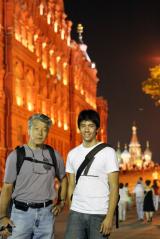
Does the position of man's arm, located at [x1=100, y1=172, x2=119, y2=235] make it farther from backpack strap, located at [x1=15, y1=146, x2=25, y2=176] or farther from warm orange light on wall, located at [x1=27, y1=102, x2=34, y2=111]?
warm orange light on wall, located at [x1=27, y1=102, x2=34, y2=111]

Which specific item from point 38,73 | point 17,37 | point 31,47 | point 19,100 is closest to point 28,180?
point 19,100

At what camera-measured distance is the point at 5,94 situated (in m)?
43.2

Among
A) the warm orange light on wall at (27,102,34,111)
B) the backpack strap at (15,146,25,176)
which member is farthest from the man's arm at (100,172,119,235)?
the warm orange light on wall at (27,102,34,111)

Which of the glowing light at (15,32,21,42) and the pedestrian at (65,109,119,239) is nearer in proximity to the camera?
the pedestrian at (65,109,119,239)

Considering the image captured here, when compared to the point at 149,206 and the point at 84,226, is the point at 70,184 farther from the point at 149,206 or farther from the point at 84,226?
the point at 149,206

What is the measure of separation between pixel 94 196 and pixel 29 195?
77 centimetres

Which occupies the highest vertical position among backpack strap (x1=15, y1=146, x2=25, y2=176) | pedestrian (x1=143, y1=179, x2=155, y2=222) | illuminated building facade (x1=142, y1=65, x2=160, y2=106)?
illuminated building facade (x1=142, y1=65, x2=160, y2=106)

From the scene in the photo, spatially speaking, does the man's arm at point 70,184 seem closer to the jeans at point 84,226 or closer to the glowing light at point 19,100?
the jeans at point 84,226

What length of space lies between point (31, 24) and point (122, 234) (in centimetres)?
3604

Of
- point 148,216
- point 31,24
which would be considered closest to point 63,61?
point 31,24

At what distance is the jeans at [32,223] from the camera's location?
21.2ft

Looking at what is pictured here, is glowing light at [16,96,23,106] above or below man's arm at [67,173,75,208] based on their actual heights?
above

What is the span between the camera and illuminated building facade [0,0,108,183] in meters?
43.5

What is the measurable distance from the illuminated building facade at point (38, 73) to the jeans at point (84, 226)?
3453cm
